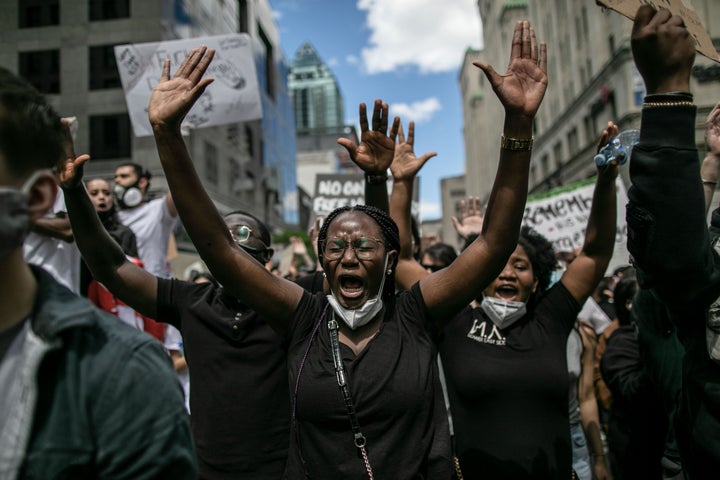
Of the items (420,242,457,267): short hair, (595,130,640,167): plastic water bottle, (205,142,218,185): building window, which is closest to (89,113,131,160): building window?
(205,142,218,185): building window

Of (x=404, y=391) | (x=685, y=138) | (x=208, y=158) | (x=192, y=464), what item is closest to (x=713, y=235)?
(x=685, y=138)

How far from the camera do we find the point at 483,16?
56344 mm

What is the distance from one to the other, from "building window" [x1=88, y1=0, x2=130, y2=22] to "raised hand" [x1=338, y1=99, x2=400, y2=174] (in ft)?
90.2

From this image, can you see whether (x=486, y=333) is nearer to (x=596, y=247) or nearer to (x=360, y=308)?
(x=596, y=247)

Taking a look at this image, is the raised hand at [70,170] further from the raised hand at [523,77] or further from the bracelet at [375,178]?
the raised hand at [523,77]

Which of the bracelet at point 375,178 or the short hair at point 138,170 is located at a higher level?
the short hair at point 138,170

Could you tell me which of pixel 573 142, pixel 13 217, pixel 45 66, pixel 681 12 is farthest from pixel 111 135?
pixel 13 217

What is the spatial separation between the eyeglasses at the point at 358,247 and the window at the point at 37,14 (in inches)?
1145

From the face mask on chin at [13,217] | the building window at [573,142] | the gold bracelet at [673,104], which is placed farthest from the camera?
the building window at [573,142]

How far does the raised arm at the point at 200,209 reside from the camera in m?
1.88

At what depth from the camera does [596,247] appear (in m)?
2.83

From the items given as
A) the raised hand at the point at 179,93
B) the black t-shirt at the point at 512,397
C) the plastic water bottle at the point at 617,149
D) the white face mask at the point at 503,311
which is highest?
the raised hand at the point at 179,93

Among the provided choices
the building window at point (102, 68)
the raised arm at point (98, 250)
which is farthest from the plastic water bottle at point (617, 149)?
the building window at point (102, 68)

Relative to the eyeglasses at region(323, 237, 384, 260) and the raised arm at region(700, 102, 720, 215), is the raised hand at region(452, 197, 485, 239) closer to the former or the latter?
the raised arm at region(700, 102, 720, 215)
